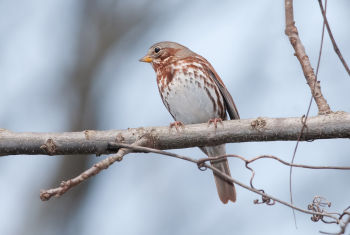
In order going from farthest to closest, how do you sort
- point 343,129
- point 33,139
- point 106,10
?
point 106,10 → point 33,139 → point 343,129

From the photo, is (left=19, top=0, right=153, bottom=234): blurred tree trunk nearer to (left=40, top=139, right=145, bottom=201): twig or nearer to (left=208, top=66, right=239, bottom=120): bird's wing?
(left=208, top=66, right=239, bottom=120): bird's wing

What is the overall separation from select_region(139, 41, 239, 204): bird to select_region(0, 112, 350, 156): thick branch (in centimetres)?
193

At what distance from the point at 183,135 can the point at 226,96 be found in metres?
2.32

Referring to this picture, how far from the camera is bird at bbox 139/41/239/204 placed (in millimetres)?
6367

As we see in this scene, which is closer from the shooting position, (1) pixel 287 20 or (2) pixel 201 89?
(1) pixel 287 20

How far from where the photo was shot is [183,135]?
14.0ft

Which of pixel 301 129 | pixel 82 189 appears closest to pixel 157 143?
pixel 301 129

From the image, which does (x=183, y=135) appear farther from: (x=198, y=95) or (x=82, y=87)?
(x=82, y=87)

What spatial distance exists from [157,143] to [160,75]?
2534mm

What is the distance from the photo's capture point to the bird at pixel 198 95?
20.9 feet

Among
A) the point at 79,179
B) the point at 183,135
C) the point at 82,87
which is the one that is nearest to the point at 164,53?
the point at 82,87

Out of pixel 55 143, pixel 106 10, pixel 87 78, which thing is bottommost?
pixel 55 143

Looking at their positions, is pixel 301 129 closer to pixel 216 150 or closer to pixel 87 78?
pixel 216 150

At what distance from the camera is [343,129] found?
391cm
